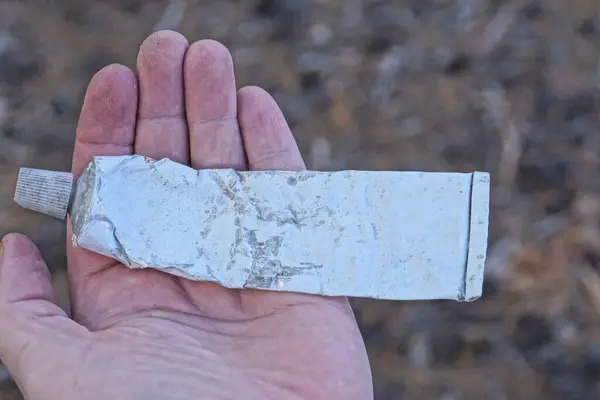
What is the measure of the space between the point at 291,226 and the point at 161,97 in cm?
32

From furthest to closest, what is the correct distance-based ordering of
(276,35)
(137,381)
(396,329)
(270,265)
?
(276,35) → (396,329) → (270,265) → (137,381)

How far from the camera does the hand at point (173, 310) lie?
3.24ft

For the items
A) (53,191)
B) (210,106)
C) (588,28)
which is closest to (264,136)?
(210,106)

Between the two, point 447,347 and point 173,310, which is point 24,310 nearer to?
point 173,310

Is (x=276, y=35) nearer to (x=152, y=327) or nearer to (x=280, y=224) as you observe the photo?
(x=280, y=224)

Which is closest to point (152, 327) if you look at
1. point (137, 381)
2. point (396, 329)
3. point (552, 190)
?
point (137, 381)

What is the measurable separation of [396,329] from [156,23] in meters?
0.92

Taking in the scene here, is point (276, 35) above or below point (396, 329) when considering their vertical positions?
above

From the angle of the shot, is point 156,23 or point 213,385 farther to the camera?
point 156,23

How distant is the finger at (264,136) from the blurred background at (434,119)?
0.37 m

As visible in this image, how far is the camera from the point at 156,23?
160cm

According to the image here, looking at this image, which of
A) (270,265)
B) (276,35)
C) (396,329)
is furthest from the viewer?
(276,35)

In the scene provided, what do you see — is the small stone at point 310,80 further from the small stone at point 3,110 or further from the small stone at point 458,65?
the small stone at point 3,110

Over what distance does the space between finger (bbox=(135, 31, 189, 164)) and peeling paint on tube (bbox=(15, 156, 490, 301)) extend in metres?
0.04
